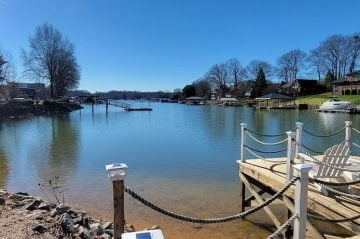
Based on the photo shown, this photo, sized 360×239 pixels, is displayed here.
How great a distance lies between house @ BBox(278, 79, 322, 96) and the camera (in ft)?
301

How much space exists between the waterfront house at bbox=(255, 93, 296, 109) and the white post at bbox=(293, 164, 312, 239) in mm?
65840

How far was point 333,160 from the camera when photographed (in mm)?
5879

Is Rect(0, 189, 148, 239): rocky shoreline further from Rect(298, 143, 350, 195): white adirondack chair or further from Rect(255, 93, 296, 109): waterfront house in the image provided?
Rect(255, 93, 296, 109): waterfront house

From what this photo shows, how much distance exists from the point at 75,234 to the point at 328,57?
9259 cm

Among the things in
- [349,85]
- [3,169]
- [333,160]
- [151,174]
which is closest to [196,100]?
[349,85]

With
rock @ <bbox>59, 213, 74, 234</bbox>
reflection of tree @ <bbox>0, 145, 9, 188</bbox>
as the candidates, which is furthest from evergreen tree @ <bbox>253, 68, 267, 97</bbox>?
rock @ <bbox>59, 213, 74, 234</bbox>

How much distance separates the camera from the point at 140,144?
70.2 ft

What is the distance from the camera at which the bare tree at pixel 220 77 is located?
108137 millimetres

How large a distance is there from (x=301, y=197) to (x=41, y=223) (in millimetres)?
4210

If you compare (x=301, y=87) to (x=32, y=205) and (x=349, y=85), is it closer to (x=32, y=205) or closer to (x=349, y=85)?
(x=349, y=85)

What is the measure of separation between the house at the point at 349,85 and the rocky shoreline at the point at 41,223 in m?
78.1

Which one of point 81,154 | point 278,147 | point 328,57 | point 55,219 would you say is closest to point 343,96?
point 328,57

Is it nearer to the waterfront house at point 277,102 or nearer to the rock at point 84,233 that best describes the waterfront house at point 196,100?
the waterfront house at point 277,102

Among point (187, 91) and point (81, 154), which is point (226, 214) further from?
point (187, 91)
